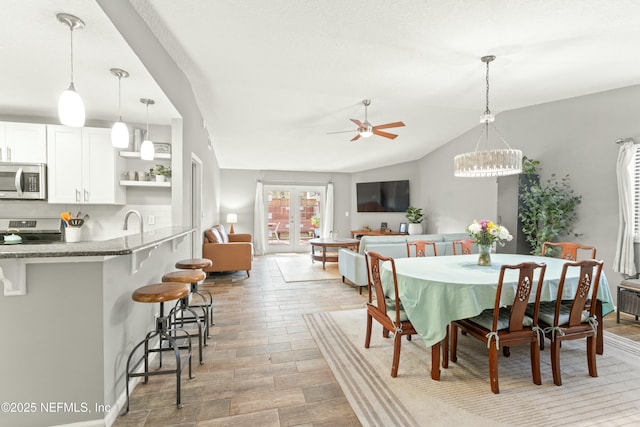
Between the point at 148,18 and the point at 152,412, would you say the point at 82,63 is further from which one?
the point at 152,412

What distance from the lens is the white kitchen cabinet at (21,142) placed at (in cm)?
327

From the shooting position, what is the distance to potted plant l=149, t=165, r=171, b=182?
3525 mm

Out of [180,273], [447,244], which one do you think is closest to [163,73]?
[180,273]

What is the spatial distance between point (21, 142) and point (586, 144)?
7.33 metres

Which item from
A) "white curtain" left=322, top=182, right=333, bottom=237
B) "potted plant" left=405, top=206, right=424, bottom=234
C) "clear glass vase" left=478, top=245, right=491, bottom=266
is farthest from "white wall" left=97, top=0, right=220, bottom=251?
"potted plant" left=405, top=206, right=424, bottom=234

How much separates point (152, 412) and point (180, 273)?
107cm

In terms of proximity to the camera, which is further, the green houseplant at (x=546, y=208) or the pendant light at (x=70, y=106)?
the green houseplant at (x=546, y=208)

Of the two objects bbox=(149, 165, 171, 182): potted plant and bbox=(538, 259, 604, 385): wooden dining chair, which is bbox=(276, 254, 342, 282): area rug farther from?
bbox=(538, 259, 604, 385): wooden dining chair

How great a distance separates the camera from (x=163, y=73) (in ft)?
9.30

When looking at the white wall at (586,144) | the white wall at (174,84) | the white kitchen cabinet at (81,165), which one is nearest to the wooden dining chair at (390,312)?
the white wall at (174,84)

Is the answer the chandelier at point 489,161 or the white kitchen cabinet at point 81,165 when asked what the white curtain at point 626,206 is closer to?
the chandelier at point 489,161

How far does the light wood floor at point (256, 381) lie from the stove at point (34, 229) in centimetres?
214

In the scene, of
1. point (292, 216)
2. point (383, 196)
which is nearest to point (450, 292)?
point (383, 196)

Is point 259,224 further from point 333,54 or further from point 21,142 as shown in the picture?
point 333,54
